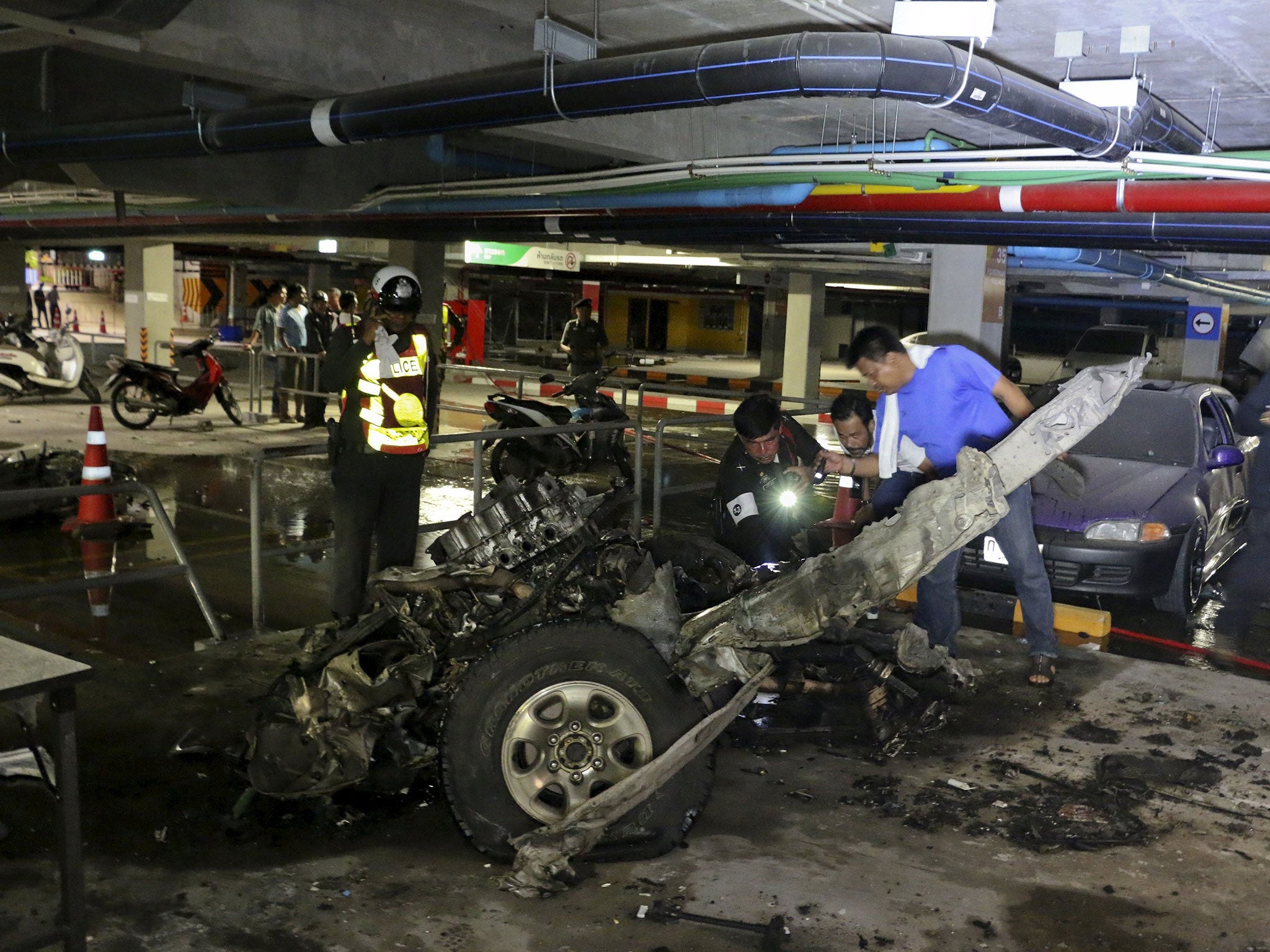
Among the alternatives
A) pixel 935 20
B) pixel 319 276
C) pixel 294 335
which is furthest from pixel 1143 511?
pixel 319 276

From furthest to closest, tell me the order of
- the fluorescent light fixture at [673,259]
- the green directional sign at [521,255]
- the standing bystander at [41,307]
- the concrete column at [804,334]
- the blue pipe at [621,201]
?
the standing bystander at [41,307]
the concrete column at [804,334]
the fluorescent light fixture at [673,259]
the green directional sign at [521,255]
the blue pipe at [621,201]

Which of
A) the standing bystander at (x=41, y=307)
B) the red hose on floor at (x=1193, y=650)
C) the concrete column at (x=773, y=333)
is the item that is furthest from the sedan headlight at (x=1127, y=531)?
the standing bystander at (x=41, y=307)

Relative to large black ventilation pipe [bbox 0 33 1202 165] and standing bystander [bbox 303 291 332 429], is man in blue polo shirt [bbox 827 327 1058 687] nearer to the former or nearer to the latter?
large black ventilation pipe [bbox 0 33 1202 165]

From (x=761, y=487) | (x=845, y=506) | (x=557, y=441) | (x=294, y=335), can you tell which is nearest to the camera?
(x=761, y=487)

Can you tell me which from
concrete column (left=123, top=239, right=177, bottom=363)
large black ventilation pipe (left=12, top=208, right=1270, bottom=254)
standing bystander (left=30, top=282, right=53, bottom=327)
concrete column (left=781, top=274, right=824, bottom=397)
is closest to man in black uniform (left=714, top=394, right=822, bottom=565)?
large black ventilation pipe (left=12, top=208, right=1270, bottom=254)

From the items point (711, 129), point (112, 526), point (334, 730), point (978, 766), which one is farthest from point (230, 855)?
point (711, 129)

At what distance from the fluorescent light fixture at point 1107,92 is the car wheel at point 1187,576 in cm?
324

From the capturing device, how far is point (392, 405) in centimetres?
596

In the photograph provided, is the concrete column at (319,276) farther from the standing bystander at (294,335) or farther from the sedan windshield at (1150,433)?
the sedan windshield at (1150,433)

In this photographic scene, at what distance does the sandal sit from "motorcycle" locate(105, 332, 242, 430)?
41.4 feet

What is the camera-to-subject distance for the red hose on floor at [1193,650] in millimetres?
6832

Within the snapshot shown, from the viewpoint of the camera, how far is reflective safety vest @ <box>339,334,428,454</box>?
5.93 meters

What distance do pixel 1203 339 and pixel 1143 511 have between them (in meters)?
18.8

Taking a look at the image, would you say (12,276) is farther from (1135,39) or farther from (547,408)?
(1135,39)
